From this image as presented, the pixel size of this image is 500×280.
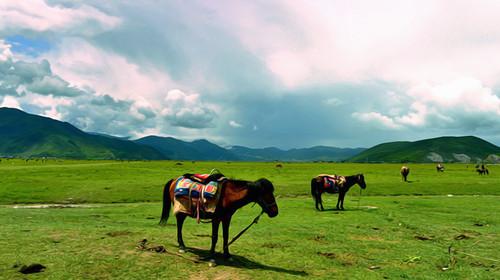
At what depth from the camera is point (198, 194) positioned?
11.8m

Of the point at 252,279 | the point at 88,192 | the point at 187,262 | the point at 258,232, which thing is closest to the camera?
the point at 252,279

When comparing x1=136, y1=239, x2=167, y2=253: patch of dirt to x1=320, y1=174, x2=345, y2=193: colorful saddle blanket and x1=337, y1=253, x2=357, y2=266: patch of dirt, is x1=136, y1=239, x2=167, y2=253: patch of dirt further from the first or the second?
x1=320, y1=174, x2=345, y2=193: colorful saddle blanket

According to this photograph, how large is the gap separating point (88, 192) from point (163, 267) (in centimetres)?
3186

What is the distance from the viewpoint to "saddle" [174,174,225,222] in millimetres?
11602

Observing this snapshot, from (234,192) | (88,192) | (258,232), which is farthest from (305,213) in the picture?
(88,192)

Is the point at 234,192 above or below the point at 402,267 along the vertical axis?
above

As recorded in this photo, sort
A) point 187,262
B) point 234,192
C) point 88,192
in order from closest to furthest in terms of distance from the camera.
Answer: point 187,262
point 234,192
point 88,192

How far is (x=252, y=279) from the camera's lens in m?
9.75

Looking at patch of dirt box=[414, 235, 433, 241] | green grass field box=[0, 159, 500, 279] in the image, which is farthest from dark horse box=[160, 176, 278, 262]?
patch of dirt box=[414, 235, 433, 241]

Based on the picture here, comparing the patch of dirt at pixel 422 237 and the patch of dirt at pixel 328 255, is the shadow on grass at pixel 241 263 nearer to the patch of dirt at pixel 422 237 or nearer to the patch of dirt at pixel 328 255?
the patch of dirt at pixel 328 255

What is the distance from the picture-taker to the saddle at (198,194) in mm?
11602

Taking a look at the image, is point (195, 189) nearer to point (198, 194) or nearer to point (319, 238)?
point (198, 194)

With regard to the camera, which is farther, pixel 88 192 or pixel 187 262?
pixel 88 192

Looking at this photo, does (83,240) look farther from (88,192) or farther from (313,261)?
(88,192)
